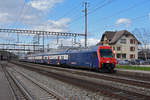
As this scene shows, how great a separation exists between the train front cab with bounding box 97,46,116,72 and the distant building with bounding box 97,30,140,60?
39387 millimetres

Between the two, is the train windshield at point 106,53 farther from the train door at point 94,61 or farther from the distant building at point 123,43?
the distant building at point 123,43

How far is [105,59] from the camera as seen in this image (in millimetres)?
21859

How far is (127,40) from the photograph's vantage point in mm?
65000

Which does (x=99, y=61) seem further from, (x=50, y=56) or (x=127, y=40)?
(x=127, y=40)

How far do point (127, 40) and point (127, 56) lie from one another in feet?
17.0

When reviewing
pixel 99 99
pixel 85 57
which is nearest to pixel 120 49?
pixel 85 57

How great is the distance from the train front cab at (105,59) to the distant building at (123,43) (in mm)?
39387

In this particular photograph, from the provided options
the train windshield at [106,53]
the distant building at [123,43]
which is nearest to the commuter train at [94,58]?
the train windshield at [106,53]

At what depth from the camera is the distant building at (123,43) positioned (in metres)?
62.8

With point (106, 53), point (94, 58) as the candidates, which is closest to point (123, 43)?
point (106, 53)

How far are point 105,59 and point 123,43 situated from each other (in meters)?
44.3

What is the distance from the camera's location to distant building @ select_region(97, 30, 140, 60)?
2472 inches

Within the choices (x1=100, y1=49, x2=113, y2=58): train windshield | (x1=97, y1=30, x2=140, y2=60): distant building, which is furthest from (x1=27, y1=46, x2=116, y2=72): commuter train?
(x1=97, y1=30, x2=140, y2=60): distant building

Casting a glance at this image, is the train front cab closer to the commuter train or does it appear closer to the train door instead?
the commuter train
